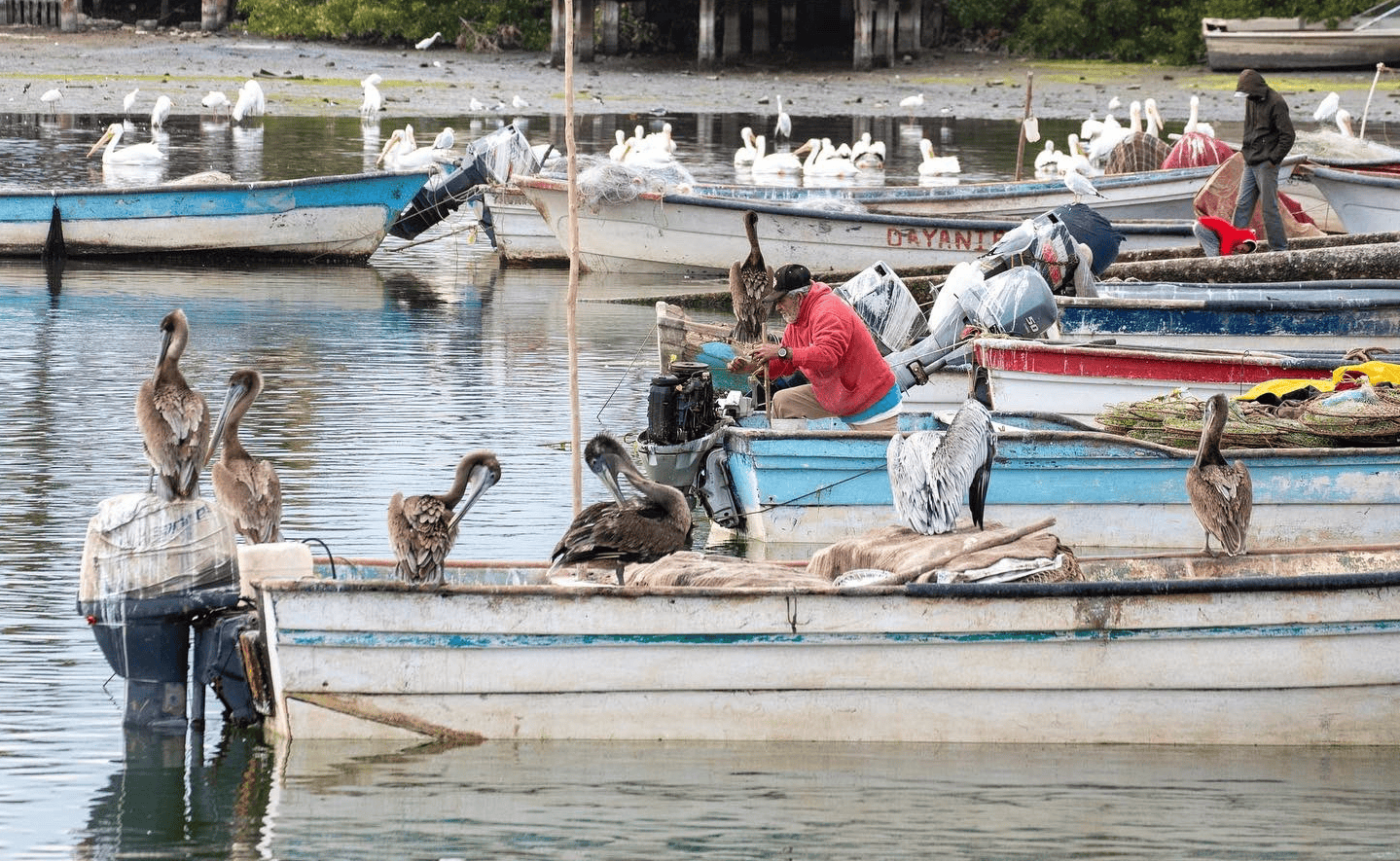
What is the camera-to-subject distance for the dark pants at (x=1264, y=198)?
16250mm

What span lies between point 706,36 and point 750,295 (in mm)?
33626

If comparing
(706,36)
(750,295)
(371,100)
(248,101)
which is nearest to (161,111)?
(248,101)

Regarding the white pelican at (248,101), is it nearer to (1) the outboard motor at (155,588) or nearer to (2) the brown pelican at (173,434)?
(2) the brown pelican at (173,434)

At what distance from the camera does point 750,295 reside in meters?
12.8

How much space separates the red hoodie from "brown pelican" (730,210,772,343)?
6.96 feet

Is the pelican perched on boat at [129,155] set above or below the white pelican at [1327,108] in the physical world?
below

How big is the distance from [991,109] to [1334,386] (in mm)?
30601

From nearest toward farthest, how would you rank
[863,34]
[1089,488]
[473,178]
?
[1089,488] → [473,178] → [863,34]

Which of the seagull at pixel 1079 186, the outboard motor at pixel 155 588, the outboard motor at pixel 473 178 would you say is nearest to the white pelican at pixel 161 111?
the outboard motor at pixel 473 178

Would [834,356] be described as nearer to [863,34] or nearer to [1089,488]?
[1089,488]

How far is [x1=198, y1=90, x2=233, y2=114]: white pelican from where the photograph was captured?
3675 cm

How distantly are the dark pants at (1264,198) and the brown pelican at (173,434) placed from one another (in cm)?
1087

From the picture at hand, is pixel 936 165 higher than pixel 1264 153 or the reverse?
the reverse

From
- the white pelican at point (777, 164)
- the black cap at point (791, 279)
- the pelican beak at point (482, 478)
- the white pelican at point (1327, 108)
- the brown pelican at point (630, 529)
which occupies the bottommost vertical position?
the brown pelican at point (630, 529)
